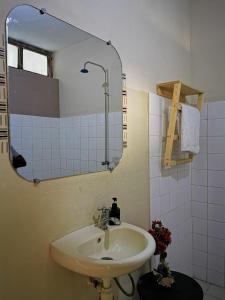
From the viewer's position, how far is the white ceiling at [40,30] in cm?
101

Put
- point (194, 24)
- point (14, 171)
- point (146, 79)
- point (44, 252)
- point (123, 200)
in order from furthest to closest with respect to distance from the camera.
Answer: point (194, 24), point (146, 79), point (123, 200), point (44, 252), point (14, 171)

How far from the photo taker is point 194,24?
2295 mm

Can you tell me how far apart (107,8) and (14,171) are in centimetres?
108

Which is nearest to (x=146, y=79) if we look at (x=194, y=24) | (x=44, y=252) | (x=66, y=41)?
(x=66, y=41)

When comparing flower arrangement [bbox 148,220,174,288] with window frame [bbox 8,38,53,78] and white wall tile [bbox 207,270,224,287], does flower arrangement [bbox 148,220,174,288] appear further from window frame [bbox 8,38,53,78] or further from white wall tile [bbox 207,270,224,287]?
window frame [bbox 8,38,53,78]

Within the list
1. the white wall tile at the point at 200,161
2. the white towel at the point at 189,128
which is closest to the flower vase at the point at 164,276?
the white towel at the point at 189,128

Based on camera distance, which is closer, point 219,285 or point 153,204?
point 153,204

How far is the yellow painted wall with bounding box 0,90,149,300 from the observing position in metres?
0.97

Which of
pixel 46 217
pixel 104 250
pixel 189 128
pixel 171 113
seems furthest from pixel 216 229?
pixel 46 217

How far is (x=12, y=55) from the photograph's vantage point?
3.27 ft

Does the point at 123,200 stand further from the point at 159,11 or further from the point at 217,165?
the point at 159,11

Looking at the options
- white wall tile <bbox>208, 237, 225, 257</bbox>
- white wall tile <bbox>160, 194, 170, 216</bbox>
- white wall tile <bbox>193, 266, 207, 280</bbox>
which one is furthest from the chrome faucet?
white wall tile <bbox>193, 266, 207, 280</bbox>

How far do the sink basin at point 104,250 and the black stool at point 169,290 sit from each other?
335mm

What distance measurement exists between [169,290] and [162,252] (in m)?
0.22
